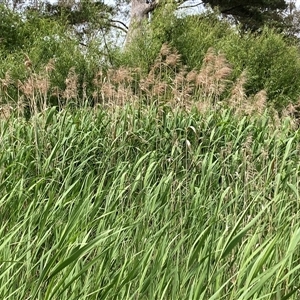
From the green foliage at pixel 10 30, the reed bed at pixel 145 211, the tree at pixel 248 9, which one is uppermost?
the tree at pixel 248 9

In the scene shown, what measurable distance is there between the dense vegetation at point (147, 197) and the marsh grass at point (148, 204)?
12mm

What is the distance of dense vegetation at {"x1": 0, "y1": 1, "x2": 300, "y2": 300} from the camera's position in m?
1.82

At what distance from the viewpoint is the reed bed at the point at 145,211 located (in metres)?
1.79

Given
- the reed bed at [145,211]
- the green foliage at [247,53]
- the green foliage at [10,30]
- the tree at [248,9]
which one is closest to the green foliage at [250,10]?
the tree at [248,9]

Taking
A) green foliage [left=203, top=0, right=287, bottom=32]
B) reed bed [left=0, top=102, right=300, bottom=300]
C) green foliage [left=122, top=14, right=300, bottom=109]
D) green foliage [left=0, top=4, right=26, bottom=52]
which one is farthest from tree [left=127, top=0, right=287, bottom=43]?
reed bed [left=0, top=102, right=300, bottom=300]

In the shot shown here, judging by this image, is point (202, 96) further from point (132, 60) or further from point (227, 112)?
point (132, 60)

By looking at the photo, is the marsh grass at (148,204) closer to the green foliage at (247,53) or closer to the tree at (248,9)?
the green foliage at (247,53)

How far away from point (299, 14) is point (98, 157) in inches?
1161

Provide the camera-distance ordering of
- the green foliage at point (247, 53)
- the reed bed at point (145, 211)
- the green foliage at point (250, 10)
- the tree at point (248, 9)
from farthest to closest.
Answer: the green foliage at point (250, 10) < the tree at point (248, 9) < the green foliage at point (247, 53) < the reed bed at point (145, 211)

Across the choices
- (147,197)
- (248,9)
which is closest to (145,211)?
(147,197)

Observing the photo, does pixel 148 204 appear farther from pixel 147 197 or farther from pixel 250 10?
pixel 250 10

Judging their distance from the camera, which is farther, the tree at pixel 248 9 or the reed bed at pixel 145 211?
the tree at pixel 248 9

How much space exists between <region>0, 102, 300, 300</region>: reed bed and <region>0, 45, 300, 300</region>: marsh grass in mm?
12

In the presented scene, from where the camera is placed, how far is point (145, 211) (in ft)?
8.00
